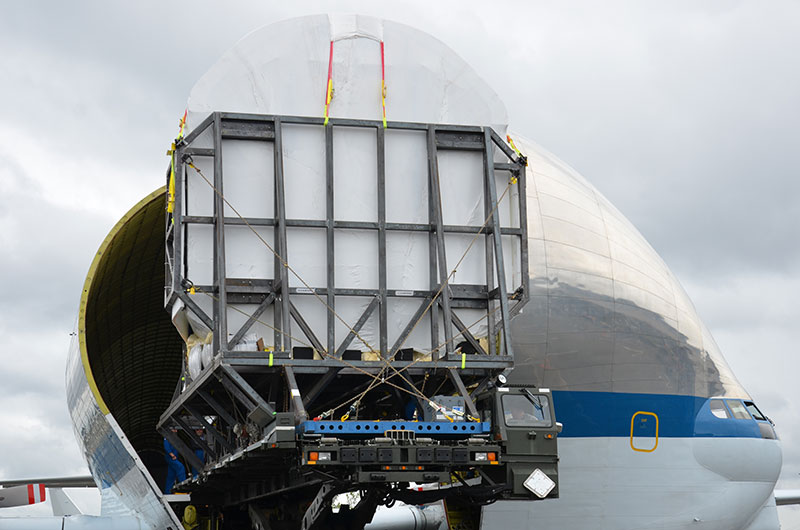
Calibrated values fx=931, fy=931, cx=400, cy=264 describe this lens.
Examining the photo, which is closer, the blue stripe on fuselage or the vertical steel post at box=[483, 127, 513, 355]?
the vertical steel post at box=[483, 127, 513, 355]

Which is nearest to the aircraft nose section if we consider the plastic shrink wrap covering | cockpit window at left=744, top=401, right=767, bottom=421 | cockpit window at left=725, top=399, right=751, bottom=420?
cockpit window at left=725, top=399, right=751, bottom=420

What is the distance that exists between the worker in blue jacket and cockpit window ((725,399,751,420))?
13.7 m

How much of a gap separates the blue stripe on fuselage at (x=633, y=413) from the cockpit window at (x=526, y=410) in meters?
8.23

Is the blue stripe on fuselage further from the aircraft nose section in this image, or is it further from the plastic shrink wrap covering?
the plastic shrink wrap covering

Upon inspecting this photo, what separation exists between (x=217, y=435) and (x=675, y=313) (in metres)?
12.1

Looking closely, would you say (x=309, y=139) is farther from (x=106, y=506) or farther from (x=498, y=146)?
(x=106, y=506)

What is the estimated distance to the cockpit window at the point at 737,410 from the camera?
74.1ft

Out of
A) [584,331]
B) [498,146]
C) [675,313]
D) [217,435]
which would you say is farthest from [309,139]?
[675,313]

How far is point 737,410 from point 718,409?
1.91 ft

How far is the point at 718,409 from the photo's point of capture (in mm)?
22438

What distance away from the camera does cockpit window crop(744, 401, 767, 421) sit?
23.0 metres

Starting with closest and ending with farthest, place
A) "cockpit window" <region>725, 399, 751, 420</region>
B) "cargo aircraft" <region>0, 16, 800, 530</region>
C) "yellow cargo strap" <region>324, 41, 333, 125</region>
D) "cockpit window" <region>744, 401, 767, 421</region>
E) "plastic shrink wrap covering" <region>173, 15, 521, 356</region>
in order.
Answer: "plastic shrink wrap covering" <region>173, 15, 521, 356</region> < "yellow cargo strap" <region>324, 41, 333, 125</region> < "cargo aircraft" <region>0, 16, 800, 530</region> < "cockpit window" <region>725, 399, 751, 420</region> < "cockpit window" <region>744, 401, 767, 421</region>

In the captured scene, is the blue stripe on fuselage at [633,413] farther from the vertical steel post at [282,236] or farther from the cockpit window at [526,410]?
the vertical steel post at [282,236]

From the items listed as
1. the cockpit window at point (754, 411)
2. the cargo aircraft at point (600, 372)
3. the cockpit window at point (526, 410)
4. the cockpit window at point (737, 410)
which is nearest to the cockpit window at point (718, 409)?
the cargo aircraft at point (600, 372)
